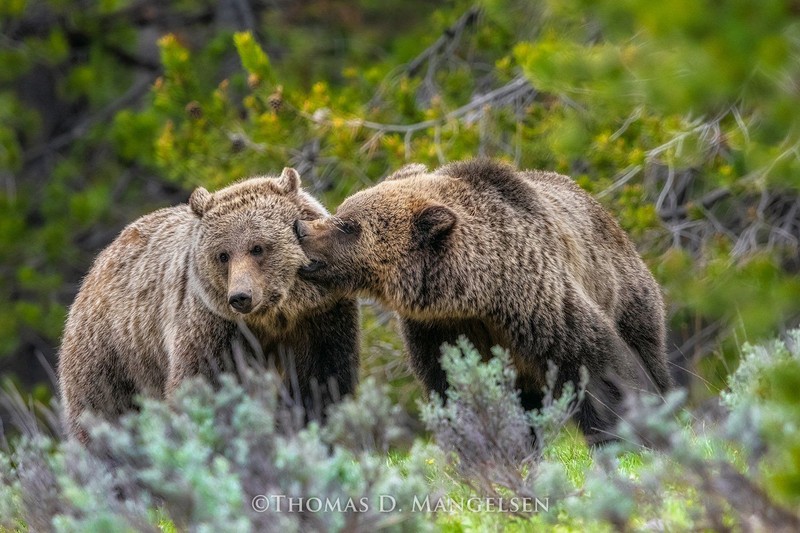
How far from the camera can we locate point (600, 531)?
3934mm

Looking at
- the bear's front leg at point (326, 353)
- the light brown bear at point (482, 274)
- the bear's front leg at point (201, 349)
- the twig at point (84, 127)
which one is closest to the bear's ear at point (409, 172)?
the light brown bear at point (482, 274)

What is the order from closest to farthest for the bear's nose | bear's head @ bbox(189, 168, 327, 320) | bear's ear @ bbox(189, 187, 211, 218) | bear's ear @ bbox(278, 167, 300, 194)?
the bear's nose → bear's head @ bbox(189, 168, 327, 320) → bear's ear @ bbox(189, 187, 211, 218) → bear's ear @ bbox(278, 167, 300, 194)

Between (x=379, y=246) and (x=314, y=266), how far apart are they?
367mm

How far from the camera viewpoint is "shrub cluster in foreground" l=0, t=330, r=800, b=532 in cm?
351

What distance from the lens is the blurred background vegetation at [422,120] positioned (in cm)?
342

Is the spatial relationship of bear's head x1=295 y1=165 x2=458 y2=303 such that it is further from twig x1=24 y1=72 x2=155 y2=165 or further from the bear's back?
twig x1=24 y1=72 x2=155 y2=165

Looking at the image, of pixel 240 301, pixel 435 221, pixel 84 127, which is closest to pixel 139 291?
pixel 240 301

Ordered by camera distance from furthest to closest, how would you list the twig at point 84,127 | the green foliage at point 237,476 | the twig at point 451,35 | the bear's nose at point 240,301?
the twig at point 84,127
the twig at point 451,35
the bear's nose at point 240,301
the green foliage at point 237,476

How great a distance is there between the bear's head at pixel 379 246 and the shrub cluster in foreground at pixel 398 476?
55.0 inches

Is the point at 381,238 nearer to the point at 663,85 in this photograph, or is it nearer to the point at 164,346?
the point at 164,346

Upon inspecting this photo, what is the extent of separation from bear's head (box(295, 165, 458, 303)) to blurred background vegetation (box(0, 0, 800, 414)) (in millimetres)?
817

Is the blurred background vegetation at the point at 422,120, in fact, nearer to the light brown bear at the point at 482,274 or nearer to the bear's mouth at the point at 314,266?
the light brown bear at the point at 482,274

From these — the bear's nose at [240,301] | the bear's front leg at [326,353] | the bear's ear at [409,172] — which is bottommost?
the bear's front leg at [326,353]

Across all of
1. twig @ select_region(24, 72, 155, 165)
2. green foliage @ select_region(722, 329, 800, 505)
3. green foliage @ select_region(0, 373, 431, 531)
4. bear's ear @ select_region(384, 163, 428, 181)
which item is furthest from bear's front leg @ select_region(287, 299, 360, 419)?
twig @ select_region(24, 72, 155, 165)
